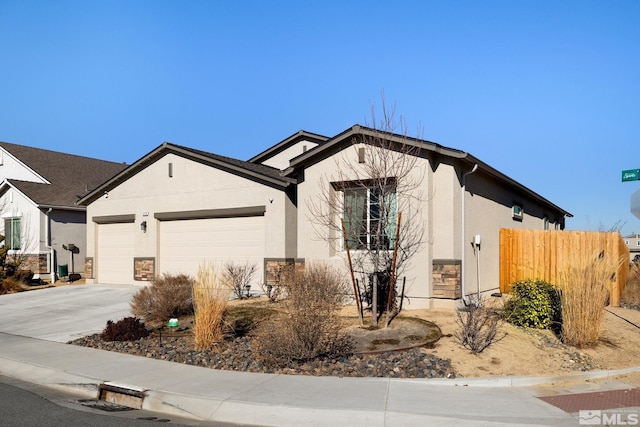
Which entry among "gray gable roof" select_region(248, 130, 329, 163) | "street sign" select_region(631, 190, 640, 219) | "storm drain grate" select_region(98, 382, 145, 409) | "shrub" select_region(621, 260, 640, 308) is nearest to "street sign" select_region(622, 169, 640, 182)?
"street sign" select_region(631, 190, 640, 219)

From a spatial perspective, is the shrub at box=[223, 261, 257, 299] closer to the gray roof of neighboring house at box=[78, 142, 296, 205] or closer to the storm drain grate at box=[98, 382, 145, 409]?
the gray roof of neighboring house at box=[78, 142, 296, 205]

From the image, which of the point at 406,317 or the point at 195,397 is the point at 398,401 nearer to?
the point at 195,397

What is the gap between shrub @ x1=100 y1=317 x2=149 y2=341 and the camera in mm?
10672

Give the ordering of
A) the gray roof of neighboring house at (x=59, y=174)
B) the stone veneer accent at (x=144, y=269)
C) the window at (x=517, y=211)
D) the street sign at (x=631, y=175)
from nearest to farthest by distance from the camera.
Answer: the street sign at (x=631, y=175) → the window at (x=517, y=211) → the stone veneer accent at (x=144, y=269) → the gray roof of neighboring house at (x=59, y=174)

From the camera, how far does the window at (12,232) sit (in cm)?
2428

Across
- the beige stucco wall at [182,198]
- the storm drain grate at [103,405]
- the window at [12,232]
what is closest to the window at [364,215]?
the beige stucco wall at [182,198]

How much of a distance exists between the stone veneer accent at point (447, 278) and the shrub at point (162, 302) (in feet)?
20.2

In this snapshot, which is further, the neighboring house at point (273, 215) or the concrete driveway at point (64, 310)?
the neighboring house at point (273, 215)

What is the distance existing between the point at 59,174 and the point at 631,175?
89.3ft

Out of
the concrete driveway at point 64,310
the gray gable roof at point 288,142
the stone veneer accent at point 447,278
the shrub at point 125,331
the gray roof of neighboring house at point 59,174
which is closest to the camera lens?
the shrub at point 125,331

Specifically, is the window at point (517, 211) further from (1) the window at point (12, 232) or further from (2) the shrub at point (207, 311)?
(1) the window at point (12, 232)

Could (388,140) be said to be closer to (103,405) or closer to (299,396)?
(299,396)

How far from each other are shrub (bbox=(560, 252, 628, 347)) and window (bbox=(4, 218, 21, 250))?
23688 millimetres

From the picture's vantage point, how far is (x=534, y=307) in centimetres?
1058
